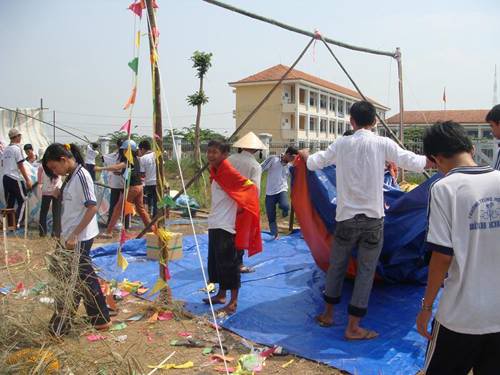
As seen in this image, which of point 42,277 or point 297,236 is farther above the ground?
point 42,277

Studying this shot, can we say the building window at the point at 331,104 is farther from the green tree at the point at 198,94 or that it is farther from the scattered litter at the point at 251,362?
the scattered litter at the point at 251,362

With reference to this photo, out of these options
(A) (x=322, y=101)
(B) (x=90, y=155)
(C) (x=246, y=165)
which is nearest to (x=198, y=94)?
(B) (x=90, y=155)

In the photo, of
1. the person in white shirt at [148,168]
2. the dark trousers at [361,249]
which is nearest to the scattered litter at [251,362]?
the dark trousers at [361,249]

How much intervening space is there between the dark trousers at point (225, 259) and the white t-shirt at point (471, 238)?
2309mm

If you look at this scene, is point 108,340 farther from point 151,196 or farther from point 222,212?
point 151,196

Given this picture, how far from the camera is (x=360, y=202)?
10.9 ft

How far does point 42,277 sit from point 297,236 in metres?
4.41

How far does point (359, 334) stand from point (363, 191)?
1.05 metres

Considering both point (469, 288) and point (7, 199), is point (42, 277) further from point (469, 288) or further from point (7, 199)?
point (7, 199)

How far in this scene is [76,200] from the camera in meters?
3.44

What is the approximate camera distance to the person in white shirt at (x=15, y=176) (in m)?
7.53

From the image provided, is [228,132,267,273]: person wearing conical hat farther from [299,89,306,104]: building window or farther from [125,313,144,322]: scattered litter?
[299,89,306,104]: building window

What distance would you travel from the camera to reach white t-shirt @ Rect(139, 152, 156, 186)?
26.7 feet

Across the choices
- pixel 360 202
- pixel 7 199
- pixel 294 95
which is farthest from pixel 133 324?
pixel 294 95
